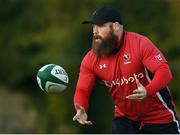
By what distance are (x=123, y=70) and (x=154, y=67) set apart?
0.39 meters

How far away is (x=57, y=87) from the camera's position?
9.77 metres

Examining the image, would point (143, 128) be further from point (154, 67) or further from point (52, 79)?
point (52, 79)

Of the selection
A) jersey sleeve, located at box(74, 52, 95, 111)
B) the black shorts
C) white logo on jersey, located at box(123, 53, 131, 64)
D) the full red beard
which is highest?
the full red beard

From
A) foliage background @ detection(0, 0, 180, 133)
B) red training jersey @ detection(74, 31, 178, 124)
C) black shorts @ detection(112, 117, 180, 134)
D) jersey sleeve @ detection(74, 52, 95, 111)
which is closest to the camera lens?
red training jersey @ detection(74, 31, 178, 124)

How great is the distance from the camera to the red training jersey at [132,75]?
9219 mm

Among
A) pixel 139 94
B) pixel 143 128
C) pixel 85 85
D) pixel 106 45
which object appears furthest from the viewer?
pixel 143 128

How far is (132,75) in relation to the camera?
9344 millimetres

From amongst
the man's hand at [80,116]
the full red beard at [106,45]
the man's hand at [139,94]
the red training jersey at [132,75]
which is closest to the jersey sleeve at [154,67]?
the red training jersey at [132,75]

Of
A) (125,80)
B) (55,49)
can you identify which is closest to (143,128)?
(125,80)

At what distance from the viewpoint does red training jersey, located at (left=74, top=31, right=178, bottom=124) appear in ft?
30.2

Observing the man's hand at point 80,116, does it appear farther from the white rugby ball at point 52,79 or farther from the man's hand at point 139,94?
the man's hand at point 139,94

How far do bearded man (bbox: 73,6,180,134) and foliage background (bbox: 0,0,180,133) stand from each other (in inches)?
552

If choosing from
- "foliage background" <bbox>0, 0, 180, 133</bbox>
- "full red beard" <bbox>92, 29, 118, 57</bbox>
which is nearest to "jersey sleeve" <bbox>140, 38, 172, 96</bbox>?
"full red beard" <bbox>92, 29, 118, 57</bbox>

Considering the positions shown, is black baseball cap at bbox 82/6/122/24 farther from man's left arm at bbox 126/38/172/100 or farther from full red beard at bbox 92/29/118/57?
man's left arm at bbox 126/38/172/100
